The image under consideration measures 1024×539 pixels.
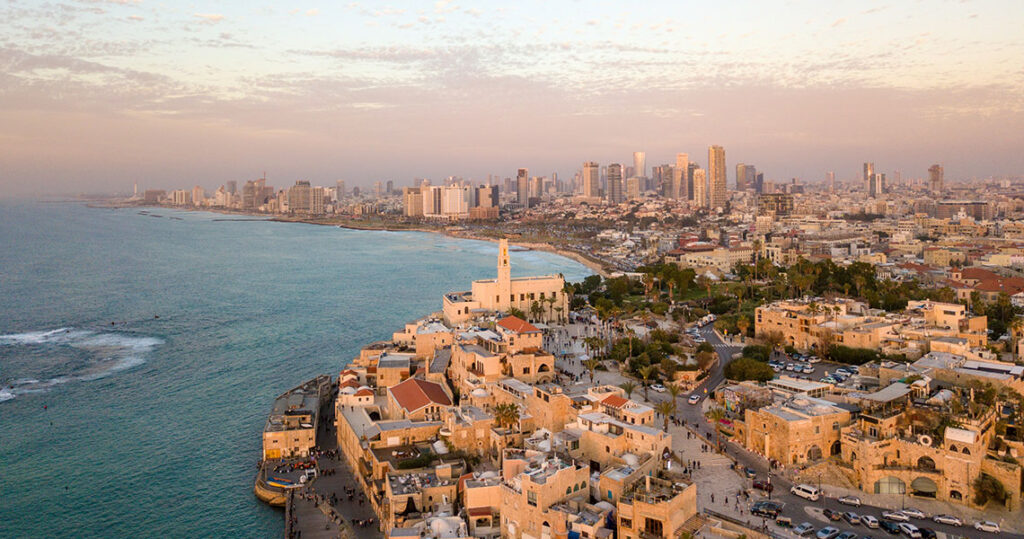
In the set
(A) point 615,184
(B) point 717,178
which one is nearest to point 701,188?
(B) point 717,178

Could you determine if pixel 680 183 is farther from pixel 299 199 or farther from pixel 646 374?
pixel 646 374

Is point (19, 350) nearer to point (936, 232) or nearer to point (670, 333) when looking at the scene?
point (670, 333)

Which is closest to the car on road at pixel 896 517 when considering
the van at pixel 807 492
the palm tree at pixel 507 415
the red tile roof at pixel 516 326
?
the van at pixel 807 492

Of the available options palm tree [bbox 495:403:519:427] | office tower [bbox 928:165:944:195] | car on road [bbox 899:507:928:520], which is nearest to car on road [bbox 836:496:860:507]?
car on road [bbox 899:507:928:520]

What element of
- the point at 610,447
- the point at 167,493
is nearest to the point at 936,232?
the point at 610,447

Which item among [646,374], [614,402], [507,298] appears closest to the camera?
[614,402]

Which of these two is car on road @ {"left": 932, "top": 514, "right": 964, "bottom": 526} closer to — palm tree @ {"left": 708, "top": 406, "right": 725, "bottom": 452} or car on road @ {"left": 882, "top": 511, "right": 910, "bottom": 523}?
car on road @ {"left": 882, "top": 511, "right": 910, "bottom": 523}
